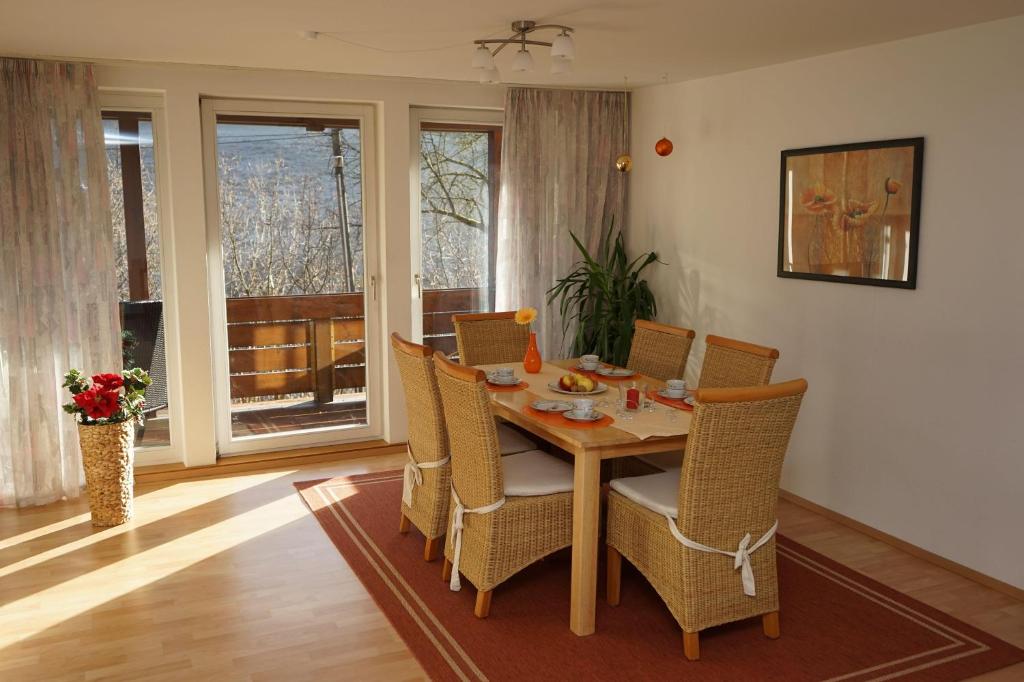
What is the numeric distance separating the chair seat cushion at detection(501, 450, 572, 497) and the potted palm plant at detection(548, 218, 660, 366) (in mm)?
1870

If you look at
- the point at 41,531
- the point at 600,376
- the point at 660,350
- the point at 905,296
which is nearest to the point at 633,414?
the point at 600,376

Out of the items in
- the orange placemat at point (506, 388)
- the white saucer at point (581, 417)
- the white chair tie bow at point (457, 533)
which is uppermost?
the orange placemat at point (506, 388)

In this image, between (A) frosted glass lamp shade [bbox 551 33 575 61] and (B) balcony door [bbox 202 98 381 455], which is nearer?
(A) frosted glass lamp shade [bbox 551 33 575 61]

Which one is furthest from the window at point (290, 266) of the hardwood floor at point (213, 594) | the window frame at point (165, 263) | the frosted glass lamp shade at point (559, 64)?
the frosted glass lamp shade at point (559, 64)

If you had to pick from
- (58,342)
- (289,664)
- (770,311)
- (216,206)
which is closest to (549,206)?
(770,311)

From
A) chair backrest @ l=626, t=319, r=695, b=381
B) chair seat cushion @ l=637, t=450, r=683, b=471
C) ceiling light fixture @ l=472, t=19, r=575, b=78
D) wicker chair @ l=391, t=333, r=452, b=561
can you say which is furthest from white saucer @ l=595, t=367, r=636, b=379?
ceiling light fixture @ l=472, t=19, r=575, b=78

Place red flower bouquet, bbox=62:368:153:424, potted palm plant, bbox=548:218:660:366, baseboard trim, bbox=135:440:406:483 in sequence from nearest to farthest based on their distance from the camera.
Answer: red flower bouquet, bbox=62:368:153:424 < baseboard trim, bbox=135:440:406:483 < potted palm plant, bbox=548:218:660:366

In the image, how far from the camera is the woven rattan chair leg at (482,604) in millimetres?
3326

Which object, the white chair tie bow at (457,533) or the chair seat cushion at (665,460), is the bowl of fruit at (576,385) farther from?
the white chair tie bow at (457,533)

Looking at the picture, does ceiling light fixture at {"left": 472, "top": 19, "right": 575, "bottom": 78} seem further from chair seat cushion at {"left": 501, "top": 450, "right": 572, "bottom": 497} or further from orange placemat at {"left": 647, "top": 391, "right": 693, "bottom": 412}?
chair seat cushion at {"left": 501, "top": 450, "right": 572, "bottom": 497}

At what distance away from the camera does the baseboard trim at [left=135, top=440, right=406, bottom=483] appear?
5098 millimetres

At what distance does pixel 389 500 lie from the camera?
15.3 feet

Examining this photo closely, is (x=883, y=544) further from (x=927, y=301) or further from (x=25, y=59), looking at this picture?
(x=25, y=59)

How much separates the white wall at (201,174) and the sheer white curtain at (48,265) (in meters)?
0.35
